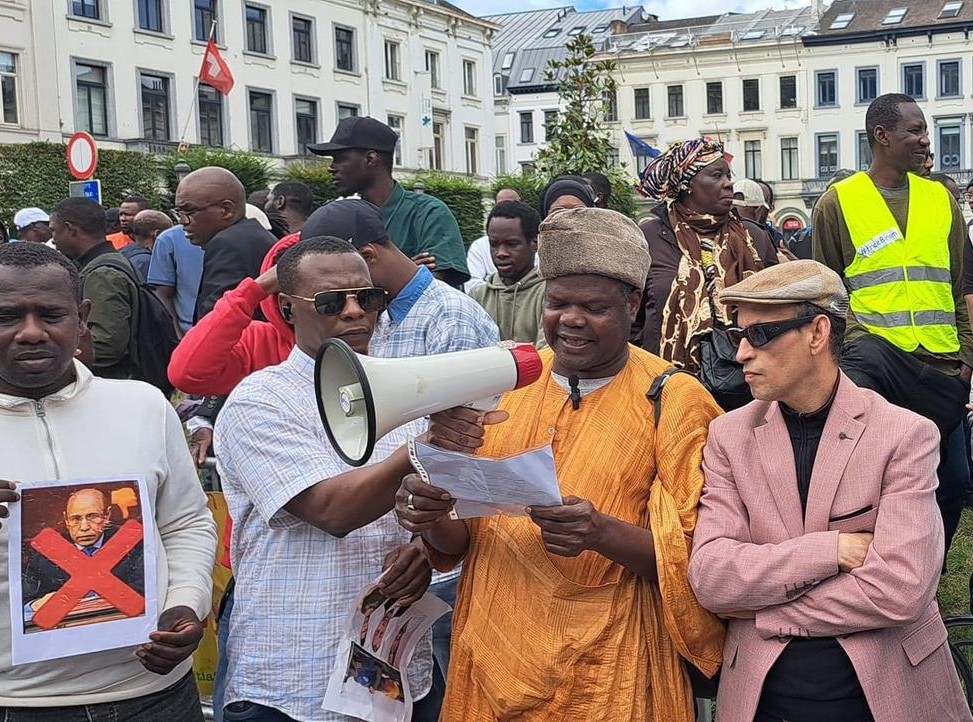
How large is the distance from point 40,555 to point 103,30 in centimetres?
3712

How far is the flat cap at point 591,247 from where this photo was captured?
10.0ft

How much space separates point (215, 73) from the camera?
3453 cm

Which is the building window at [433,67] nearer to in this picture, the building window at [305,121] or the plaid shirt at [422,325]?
the building window at [305,121]

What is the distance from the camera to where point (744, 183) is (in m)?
9.88

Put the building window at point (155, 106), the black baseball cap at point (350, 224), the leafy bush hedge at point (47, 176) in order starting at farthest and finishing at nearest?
the building window at point (155, 106) → the leafy bush hedge at point (47, 176) → the black baseball cap at point (350, 224)

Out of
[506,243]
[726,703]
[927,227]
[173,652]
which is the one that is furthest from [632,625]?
[506,243]

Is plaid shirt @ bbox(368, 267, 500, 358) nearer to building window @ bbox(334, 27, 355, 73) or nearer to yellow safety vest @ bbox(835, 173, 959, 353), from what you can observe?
yellow safety vest @ bbox(835, 173, 959, 353)

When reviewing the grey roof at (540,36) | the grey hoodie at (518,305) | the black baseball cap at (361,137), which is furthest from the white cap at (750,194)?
the grey roof at (540,36)

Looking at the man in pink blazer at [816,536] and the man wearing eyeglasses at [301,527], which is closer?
the man in pink blazer at [816,536]

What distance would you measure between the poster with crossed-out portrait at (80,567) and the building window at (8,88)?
33829mm

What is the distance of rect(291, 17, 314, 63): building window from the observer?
1773 inches

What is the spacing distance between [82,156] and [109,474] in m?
11.4

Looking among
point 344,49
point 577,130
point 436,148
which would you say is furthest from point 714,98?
point 577,130

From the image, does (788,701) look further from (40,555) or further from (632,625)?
(40,555)
